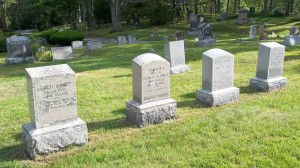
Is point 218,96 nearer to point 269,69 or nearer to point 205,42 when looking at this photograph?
point 269,69

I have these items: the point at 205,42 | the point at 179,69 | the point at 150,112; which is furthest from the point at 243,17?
the point at 150,112

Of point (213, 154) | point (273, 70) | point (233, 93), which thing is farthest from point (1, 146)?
point (273, 70)

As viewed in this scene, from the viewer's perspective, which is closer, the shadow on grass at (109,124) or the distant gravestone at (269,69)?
the shadow on grass at (109,124)

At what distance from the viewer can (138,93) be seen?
24.6 ft

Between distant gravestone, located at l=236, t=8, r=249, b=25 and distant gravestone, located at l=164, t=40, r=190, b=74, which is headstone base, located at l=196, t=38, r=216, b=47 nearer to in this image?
distant gravestone, located at l=164, t=40, r=190, b=74

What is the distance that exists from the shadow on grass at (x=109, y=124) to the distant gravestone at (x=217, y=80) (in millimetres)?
2290

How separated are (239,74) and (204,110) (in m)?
4.42

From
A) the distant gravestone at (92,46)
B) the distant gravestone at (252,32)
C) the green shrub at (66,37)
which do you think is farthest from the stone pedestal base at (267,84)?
the green shrub at (66,37)

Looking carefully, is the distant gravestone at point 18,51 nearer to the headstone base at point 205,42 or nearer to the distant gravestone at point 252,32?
the headstone base at point 205,42

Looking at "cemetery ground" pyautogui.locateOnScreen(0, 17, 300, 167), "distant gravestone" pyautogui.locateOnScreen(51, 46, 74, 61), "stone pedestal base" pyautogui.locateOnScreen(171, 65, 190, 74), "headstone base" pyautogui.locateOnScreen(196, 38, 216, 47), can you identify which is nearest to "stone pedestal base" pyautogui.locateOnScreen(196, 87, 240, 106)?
"cemetery ground" pyautogui.locateOnScreen(0, 17, 300, 167)

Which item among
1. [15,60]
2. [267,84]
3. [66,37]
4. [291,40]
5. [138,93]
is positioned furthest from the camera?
[66,37]

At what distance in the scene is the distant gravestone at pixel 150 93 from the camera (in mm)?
7348

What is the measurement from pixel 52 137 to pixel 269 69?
20.9 feet

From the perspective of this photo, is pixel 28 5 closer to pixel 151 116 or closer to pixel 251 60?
pixel 251 60
